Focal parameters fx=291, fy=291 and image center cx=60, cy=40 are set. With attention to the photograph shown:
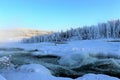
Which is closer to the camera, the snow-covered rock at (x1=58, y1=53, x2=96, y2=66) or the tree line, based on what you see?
the snow-covered rock at (x1=58, y1=53, x2=96, y2=66)

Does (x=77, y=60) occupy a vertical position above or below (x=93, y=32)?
above

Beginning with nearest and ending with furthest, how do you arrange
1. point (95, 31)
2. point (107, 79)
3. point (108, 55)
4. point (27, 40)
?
point (107, 79) → point (108, 55) → point (95, 31) → point (27, 40)

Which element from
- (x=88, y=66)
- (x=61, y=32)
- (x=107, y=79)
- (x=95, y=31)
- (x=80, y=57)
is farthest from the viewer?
(x=61, y=32)

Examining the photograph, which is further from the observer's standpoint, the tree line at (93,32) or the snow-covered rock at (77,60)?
the tree line at (93,32)

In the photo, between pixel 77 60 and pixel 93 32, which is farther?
pixel 93 32

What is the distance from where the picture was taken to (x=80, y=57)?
10203mm

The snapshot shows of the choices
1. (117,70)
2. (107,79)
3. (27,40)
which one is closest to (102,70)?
(117,70)

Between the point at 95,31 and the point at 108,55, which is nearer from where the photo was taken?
the point at 108,55

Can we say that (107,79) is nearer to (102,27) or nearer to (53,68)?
(53,68)

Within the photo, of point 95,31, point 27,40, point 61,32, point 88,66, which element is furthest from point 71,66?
point 27,40

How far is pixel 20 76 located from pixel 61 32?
4535 cm

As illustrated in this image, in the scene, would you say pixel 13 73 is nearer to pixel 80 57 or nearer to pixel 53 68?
pixel 53 68

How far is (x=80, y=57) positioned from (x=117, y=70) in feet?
6.14

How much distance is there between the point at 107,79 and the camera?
5.72 meters
